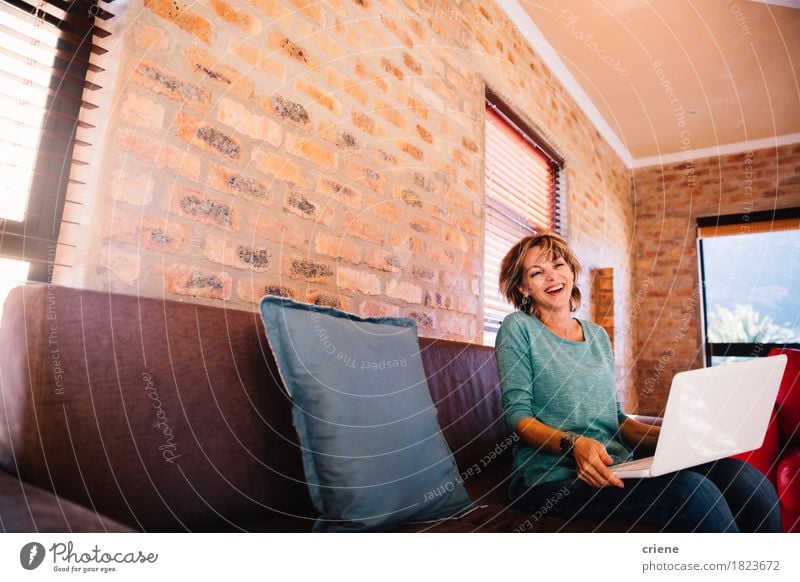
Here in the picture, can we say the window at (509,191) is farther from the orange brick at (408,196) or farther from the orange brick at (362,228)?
the orange brick at (362,228)

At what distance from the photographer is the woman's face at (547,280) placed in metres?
1.35

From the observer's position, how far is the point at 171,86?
1.06 m

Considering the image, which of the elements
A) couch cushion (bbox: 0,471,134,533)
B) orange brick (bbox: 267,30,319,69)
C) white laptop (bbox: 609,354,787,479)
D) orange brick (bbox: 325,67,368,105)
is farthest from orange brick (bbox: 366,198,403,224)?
couch cushion (bbox: 0,471,134,533)

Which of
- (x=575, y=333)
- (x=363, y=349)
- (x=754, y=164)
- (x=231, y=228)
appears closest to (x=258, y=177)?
(x=231, y=228)

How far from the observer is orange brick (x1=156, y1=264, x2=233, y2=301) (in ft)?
3.41

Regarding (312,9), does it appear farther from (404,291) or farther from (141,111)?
(404,291)

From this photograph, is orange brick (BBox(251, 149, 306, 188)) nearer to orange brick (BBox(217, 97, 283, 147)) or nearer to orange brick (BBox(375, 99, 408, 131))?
orange brick (BBox(217, 97, 283, 147))

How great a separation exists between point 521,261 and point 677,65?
2.48m

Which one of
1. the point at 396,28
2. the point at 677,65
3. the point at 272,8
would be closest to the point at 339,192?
the point at 272,8

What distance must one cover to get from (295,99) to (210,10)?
0.92 feet

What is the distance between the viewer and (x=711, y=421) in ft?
2.95

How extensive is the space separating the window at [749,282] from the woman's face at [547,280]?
11.4 feet

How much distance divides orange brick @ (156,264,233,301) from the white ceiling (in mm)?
2105
